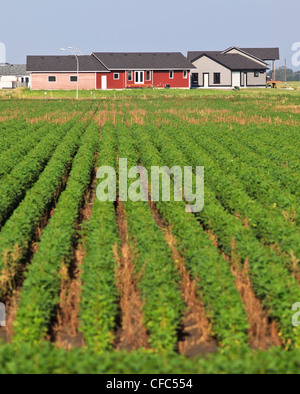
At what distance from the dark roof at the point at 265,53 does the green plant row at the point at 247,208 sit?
76.9 m

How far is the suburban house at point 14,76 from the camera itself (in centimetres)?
10381

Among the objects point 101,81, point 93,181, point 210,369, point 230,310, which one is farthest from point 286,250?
point 101,81

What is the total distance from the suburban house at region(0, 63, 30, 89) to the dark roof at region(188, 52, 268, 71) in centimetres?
3957

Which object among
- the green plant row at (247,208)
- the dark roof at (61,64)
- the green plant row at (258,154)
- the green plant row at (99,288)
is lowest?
the green plant row at (99,288)

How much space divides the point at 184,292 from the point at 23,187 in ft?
24.5

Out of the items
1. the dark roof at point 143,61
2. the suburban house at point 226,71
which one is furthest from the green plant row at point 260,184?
the suburban house at point 226,71

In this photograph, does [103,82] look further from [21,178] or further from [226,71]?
[21,178]

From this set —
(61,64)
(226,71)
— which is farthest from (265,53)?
(61,64)

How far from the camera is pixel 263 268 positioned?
9.23 m

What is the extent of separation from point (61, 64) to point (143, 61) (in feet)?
37.5

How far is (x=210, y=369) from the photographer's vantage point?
6.14 m

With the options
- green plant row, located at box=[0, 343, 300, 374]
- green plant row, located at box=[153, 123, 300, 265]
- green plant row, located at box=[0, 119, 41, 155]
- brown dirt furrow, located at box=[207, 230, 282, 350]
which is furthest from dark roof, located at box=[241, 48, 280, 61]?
green plant row, located at box=[0, 343, 300, 374]

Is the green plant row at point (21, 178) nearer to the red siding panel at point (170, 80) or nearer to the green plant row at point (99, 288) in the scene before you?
the green plant row at point (99, 288)

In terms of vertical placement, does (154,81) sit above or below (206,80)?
below
